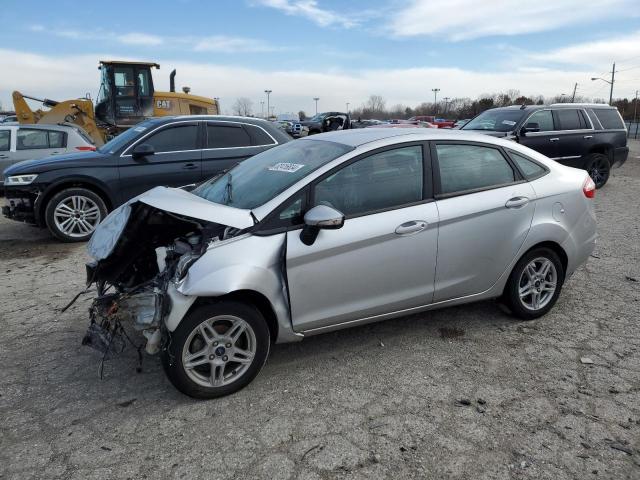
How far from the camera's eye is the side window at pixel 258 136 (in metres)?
7.75

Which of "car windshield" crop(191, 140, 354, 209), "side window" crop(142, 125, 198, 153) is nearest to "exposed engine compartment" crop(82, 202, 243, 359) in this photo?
"car windshield" crop(191, 140, 354, 209)

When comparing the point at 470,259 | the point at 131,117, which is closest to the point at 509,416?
the point at 470,259

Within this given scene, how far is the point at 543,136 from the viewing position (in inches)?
413

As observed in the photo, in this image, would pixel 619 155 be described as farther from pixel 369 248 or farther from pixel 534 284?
pixel 369 248

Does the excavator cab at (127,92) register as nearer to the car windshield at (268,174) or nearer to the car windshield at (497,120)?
the car windshield at (497,120)

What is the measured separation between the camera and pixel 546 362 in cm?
361

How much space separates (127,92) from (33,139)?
739 centimetres

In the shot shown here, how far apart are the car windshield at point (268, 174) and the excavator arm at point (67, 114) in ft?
43.1

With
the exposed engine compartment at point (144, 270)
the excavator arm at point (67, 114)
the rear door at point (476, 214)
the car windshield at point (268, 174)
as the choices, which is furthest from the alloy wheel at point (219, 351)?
the excavator arm at point (67, 114)

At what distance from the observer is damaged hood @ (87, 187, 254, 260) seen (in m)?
3.16

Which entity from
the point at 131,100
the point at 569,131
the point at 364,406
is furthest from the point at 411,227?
the point at 131,100

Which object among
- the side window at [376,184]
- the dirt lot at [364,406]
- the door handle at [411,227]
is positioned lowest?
the dirt lot at [364,406]

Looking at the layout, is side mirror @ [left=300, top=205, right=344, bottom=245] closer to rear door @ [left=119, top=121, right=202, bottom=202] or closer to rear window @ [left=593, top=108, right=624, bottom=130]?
rear door @ [left=119, top=121, right=202, bottom=202]

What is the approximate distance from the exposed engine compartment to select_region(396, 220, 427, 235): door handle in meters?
1.13
